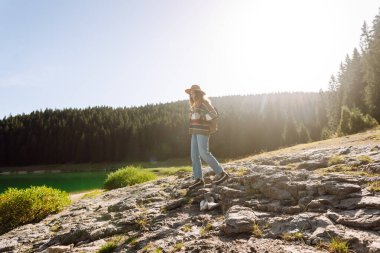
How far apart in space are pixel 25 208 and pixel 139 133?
9914 centimetres

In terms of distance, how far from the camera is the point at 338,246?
527cm

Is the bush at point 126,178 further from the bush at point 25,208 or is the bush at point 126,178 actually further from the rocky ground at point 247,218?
the rocky ground at point 247,218

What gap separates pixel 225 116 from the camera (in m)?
103

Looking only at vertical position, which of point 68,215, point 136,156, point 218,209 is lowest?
point 136,156

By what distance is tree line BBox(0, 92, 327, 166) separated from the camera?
331ft

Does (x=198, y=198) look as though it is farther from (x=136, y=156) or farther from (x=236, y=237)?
(x=136, y=156)

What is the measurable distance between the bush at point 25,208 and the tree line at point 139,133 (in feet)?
275

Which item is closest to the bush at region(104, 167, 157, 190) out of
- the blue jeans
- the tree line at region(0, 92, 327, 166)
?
the blue jeans

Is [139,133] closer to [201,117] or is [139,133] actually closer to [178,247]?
[201,117]

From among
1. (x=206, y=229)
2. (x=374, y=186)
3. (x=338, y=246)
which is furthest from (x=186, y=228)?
(x=374, y=186)

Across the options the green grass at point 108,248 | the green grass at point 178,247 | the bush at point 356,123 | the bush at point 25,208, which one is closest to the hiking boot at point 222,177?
the green grass at point 178,247

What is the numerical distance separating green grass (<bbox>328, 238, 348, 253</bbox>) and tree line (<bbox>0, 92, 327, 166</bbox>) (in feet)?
293

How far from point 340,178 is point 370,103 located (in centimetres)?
4784

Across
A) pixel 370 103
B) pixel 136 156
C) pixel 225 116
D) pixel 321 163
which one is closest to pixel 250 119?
pixel 225 116
